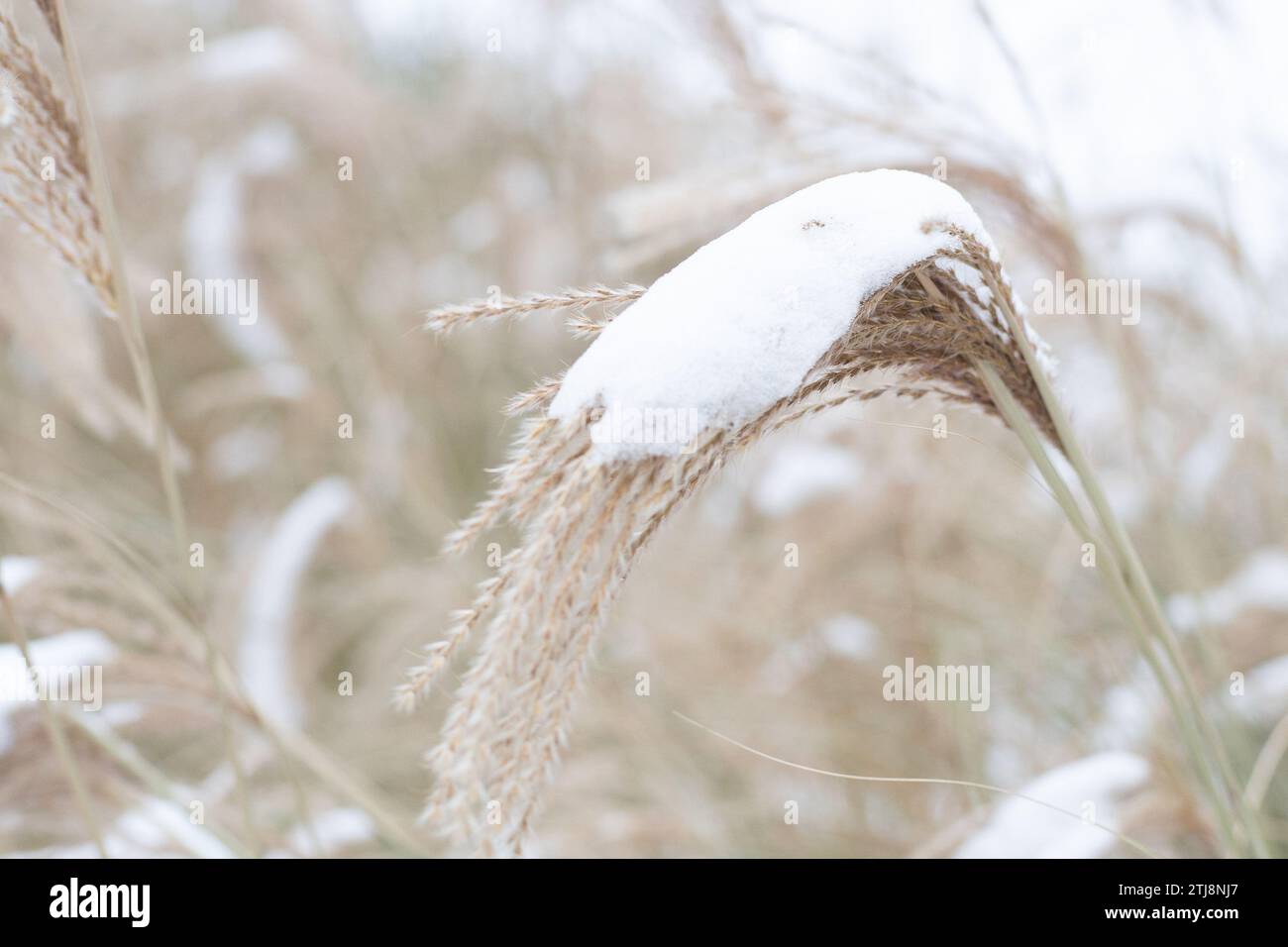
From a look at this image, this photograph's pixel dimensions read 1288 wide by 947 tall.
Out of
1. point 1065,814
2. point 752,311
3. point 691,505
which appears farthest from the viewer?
point 691,505

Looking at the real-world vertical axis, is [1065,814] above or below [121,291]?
below

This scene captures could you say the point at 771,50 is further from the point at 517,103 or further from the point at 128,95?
the point at 128,95

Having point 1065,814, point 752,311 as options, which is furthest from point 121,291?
point 1065,814

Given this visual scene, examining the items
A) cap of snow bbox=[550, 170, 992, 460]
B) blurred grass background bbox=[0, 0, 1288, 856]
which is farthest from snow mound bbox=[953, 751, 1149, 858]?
cap of snow bbox=[550, 170, 992, 460]

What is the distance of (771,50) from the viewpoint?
134cm

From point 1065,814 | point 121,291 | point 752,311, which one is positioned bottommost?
point 1065,814

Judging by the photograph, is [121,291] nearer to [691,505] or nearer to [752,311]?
[752,311]

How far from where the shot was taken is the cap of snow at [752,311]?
1.41ft

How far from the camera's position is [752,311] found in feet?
1.47

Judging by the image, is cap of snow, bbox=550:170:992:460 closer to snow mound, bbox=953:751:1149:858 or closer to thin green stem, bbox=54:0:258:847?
thin green stem, bbox=54:0:258:847

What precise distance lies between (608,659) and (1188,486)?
44.9 inches

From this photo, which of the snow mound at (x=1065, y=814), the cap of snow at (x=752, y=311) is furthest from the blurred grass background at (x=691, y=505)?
the cap of snow at (x=752, y=311)

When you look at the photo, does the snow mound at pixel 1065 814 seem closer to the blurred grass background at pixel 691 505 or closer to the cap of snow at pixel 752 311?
the blurred grass background at pixel 691 505
